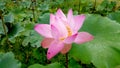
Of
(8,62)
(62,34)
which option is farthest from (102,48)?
(8,62)

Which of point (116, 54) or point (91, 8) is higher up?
point (116, 54)

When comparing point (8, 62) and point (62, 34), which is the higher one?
point (62, 34)

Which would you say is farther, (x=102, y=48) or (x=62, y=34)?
(x=102, y=48)

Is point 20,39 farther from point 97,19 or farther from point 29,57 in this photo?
point 97,19

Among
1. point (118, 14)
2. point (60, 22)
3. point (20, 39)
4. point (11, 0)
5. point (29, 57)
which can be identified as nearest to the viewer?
point (60, 22)

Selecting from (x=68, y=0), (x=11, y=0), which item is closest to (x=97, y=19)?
(x=68, y=0)

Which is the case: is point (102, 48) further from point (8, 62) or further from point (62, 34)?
point (8, 62)
